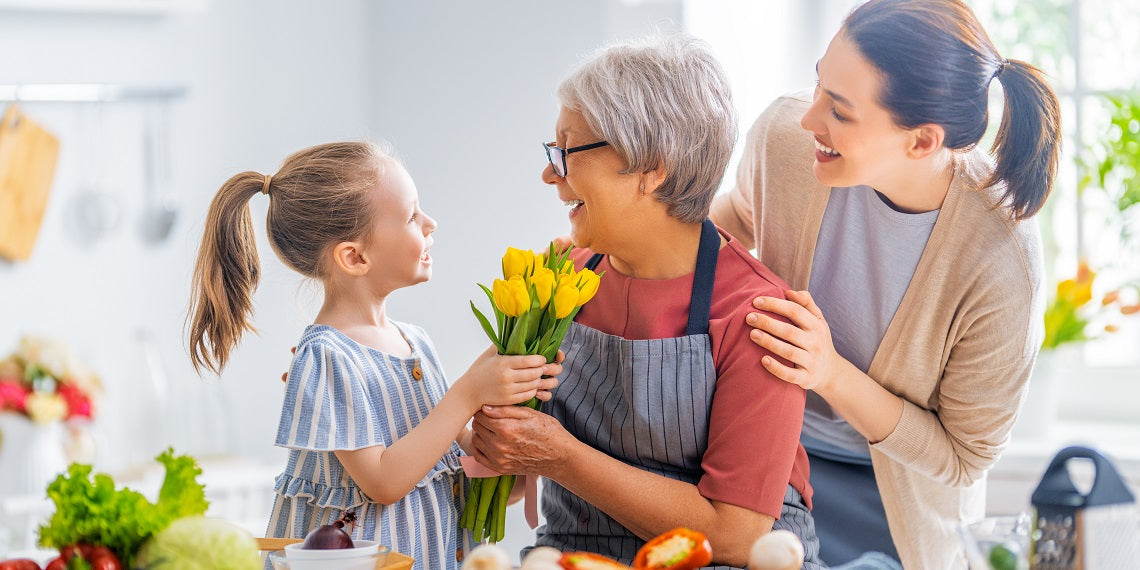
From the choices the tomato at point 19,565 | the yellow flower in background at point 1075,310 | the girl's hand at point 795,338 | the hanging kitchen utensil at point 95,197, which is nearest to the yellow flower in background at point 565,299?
the girl's hand at point 795,338

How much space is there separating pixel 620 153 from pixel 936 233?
1.73ft

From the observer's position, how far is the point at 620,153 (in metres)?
1.50

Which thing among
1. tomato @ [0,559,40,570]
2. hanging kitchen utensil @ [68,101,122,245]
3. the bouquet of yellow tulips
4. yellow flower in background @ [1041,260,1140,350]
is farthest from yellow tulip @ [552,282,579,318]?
hanging kitchen utensil @ [68,101,122,245]

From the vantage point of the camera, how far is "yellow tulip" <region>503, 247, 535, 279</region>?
1362 mm

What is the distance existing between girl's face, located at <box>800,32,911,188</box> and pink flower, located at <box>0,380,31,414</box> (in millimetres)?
2074

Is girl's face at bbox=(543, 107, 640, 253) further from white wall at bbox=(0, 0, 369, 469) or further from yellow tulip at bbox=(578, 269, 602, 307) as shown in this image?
white wall at bbox=(0, 0, 369, 469)

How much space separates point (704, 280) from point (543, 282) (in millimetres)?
280

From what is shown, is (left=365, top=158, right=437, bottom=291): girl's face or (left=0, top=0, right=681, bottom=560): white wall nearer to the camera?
(left=365, top=158, right=437, bottom=291): girl's face

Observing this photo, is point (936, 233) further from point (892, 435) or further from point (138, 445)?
point (138, 445)

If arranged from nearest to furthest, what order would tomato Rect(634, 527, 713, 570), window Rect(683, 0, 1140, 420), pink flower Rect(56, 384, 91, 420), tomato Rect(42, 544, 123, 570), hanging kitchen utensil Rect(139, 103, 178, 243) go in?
tomato Rect(42, 544, 123, 570), tomato Rect(634, 527, 713, 570), pink flower Rect(56, 384, 91, 420), hanging kitchen utensil Rect(139, 103, 178, 243), window Rect(683, 0, 1140, 420)

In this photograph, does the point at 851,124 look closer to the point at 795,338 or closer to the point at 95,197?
the point at 795,338

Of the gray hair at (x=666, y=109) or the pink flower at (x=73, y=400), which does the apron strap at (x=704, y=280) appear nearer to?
the gray hair at (x=666, y=109)

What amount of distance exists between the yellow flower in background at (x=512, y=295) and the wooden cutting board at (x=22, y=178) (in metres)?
2.15

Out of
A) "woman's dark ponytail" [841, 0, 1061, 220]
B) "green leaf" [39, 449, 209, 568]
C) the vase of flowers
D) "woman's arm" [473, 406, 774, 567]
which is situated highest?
"woman's dark ponytail" [841, 0, 1061, 220]
